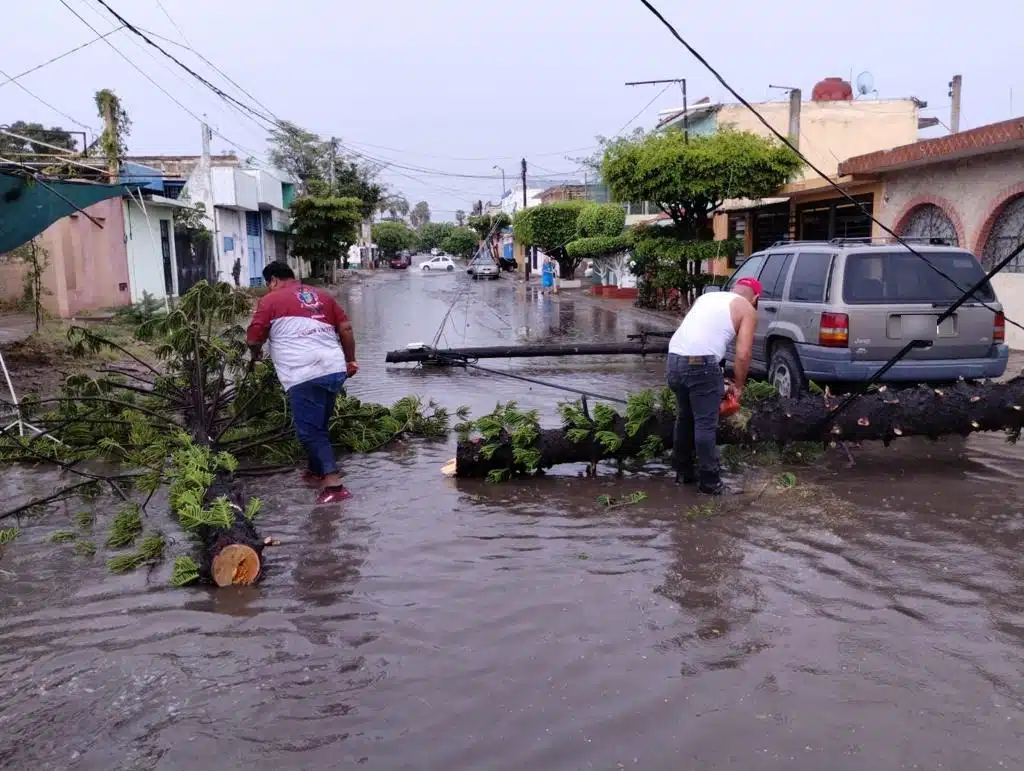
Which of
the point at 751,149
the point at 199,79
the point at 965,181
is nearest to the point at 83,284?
the point at 199,79

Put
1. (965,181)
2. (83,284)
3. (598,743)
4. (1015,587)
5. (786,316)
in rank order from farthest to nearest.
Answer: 1. (83,284)
2. (965,181)
3. (786,316)
4. (1015,587)
5. (598,743)

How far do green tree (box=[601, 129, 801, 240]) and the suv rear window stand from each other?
39.4ft

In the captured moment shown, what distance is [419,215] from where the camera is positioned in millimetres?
172250

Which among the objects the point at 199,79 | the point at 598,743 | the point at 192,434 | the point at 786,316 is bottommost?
the point at 598,743

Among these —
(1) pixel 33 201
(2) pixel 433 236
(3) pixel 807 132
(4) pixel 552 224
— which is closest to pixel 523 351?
(1) pixel 33 201

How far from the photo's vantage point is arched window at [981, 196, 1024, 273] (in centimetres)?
1352

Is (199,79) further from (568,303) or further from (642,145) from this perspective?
(568,303)

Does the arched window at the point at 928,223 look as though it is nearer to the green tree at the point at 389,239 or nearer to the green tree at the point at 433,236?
the green tree at the point at 389,239

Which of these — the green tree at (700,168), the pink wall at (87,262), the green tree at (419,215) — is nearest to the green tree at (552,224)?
the green tree at (700,168)

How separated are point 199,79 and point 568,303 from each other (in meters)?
15.1

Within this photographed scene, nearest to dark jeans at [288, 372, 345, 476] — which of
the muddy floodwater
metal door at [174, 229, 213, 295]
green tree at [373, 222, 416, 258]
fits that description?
the muddy floodwater

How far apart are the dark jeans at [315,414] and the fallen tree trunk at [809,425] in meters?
1.00

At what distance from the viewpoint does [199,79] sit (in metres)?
18.0

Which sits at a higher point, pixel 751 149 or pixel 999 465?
pixel 751 149
